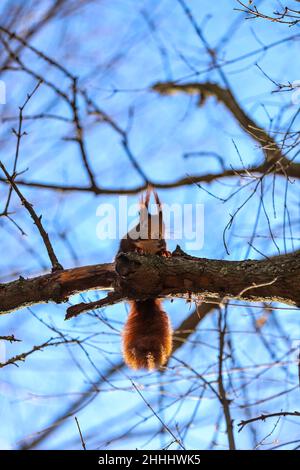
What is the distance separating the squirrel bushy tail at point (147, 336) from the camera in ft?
8.75

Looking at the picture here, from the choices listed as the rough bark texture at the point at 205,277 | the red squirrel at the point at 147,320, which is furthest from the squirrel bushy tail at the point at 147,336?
the rough bark texture at the point at 205,277

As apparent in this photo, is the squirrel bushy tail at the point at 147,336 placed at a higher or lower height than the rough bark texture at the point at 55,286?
lower

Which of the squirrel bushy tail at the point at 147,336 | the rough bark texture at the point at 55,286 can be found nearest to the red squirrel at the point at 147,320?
the squirrel bushy tail at the point at 147,336

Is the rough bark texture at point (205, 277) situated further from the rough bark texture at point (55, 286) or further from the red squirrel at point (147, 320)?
the red squirrel at point (147, 320)

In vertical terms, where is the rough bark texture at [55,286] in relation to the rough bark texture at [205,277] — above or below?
above

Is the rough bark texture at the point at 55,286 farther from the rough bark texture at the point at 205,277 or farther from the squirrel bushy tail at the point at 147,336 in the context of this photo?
the squirrel bushy tail at the point at 147,336

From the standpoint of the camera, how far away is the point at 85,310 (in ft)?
8.71

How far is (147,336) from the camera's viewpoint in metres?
2.74

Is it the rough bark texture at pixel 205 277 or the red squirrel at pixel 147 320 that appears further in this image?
the red squirrel at pixel 147 320

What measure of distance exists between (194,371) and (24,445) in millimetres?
1283

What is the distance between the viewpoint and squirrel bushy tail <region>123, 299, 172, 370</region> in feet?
8.75
